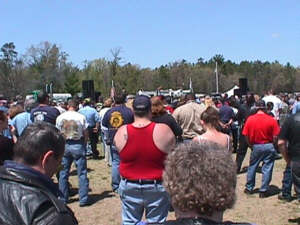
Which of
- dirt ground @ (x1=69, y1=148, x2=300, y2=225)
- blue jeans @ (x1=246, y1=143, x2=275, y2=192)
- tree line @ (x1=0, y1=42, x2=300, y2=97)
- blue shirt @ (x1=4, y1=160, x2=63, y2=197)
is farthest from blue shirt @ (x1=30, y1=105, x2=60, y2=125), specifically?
tree line @ (x1=0, y1=42, x2=300, y2=97)

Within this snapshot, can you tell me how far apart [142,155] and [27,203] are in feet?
8.07

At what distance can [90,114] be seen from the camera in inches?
471

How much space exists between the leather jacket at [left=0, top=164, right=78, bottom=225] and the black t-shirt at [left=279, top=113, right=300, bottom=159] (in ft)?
14.0

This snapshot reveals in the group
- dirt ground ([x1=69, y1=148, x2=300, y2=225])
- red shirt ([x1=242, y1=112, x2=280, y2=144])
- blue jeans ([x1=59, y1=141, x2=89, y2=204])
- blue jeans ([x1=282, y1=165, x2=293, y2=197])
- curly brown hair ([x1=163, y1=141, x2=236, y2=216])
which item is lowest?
dirt ground ([x1=69, y1=148, x2=300, y2=225])

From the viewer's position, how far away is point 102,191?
29.1 ft

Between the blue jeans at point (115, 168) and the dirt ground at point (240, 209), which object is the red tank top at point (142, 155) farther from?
the blue jeans at point (115, 168)

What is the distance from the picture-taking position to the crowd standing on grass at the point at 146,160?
194 cm

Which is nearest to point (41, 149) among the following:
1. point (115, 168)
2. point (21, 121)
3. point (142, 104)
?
point (142, 104)

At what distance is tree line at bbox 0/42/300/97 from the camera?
6247 centimetres

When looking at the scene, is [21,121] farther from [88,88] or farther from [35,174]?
[88,88]

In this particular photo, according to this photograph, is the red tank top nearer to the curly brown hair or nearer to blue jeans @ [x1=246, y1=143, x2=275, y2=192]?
the curly brown hair

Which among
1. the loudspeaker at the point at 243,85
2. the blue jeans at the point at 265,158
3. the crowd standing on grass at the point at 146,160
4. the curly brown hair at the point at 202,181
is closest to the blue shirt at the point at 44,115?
the crowd standing on grass at the point at 146,160

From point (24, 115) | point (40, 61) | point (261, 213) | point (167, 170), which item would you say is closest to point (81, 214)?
point (24, 115)

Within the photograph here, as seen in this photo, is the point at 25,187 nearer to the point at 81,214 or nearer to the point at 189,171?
the point at 189,171
